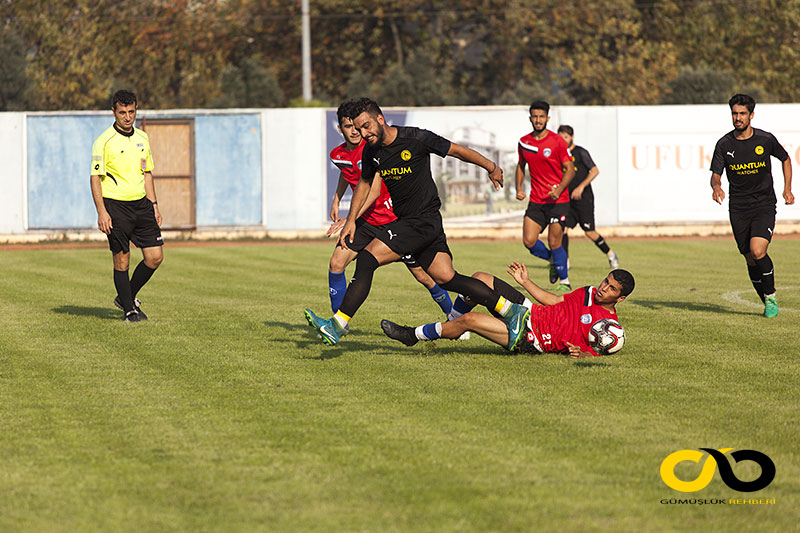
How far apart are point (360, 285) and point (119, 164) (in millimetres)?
3550

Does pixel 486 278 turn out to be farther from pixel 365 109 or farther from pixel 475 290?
pixel 365 109

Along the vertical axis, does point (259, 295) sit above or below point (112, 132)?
below

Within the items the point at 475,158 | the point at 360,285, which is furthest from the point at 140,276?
the point at 475,158

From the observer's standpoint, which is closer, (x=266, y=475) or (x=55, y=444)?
→ (x=266, y=475)

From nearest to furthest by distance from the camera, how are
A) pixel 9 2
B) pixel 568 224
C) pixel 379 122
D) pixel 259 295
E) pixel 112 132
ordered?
pixel 379 122
pixel 112 132
pixel 259 295
pixel 568 224
pixel 9 2

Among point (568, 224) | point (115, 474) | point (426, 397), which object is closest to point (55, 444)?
point (115, 474)

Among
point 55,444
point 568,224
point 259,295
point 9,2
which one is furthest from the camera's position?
point 9,2

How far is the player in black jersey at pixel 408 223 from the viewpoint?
9156 mm

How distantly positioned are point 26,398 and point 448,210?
20.9 meters

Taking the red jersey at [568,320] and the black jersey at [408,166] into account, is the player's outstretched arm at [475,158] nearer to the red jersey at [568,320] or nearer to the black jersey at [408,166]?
the black jersey at [408,166]

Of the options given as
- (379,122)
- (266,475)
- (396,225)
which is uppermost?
(379,122)

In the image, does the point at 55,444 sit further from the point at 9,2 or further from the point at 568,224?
the point at 9,2

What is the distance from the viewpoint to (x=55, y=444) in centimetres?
643

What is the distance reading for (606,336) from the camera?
874 cm
